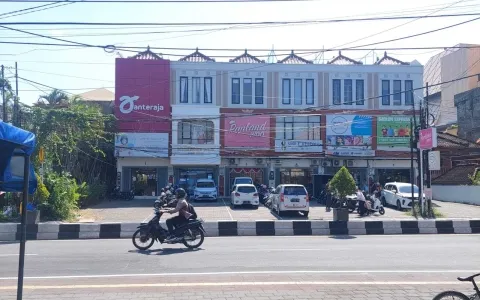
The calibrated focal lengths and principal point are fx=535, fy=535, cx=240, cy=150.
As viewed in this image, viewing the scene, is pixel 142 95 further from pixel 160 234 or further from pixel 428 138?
pixel 160 234

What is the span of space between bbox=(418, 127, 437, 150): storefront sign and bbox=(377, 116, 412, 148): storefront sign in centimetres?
1998

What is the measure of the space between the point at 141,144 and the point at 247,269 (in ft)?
109

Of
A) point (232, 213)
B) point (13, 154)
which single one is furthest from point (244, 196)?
point (13, 154)

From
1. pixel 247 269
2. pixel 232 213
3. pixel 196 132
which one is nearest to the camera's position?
pixel 247 269

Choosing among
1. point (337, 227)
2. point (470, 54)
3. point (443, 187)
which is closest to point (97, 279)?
point (337, 227)

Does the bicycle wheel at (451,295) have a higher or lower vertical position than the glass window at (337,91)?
lower

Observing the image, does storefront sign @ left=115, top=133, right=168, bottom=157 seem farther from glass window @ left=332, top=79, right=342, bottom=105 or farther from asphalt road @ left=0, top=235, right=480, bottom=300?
asphalt road @ left=0, top=235, right=480, bottom=300

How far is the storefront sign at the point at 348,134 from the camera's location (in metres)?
44.9

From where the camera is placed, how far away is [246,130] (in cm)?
4444

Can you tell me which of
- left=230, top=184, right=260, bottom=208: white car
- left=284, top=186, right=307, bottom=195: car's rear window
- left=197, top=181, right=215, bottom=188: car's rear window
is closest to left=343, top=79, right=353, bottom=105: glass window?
left=197, top=181, right=215, bottom=188: car's rear window

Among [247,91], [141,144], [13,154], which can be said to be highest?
[247,91]

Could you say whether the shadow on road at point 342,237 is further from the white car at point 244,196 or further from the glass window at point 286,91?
the glass window at point 286,91

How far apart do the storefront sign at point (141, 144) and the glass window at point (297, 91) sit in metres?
11.2

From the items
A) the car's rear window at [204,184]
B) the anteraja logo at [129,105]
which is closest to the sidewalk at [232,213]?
the car's rear window at [204,184]
